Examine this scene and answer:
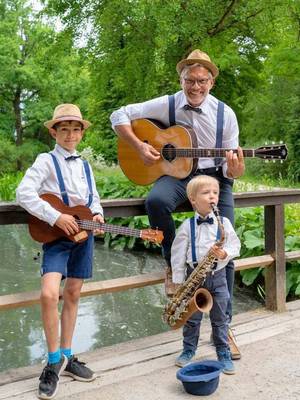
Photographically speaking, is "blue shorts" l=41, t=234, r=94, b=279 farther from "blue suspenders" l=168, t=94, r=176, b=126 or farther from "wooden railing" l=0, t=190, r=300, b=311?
"blue suspenders" l=168, t=94, r=176, b=126

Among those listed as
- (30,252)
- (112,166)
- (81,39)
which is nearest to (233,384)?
(30,252)

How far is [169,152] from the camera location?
3559 millimetres

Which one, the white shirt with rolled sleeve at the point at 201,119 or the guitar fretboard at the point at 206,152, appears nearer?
the guitar fretboard at the point at 206,152

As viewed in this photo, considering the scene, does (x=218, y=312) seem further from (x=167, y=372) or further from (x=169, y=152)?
(x=169, y=152)

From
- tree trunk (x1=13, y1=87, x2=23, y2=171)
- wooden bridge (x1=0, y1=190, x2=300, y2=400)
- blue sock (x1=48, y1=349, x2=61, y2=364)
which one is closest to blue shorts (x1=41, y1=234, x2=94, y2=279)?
wooden bridge (x1=0, y1=190, x2=300, y2=400)

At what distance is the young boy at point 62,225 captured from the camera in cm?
298

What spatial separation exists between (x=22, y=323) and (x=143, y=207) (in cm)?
266

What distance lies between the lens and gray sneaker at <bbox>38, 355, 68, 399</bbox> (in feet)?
9.80

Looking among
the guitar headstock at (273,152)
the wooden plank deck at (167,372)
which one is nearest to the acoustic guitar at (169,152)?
the guitar headstock at (273,152)

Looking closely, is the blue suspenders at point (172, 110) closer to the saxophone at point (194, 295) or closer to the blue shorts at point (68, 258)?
the saxophone at point (194, 295)

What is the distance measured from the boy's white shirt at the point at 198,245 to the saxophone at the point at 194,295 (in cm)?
6

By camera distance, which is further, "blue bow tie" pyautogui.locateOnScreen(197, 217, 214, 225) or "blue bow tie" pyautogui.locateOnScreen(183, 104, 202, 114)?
"blue bow tie" pyautogui.locateOnScreen(183, 104, 202, 114)

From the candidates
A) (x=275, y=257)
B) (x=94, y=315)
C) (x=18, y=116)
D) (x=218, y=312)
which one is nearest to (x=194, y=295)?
(x=218, y=312)

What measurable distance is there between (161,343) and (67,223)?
129 centimetres
